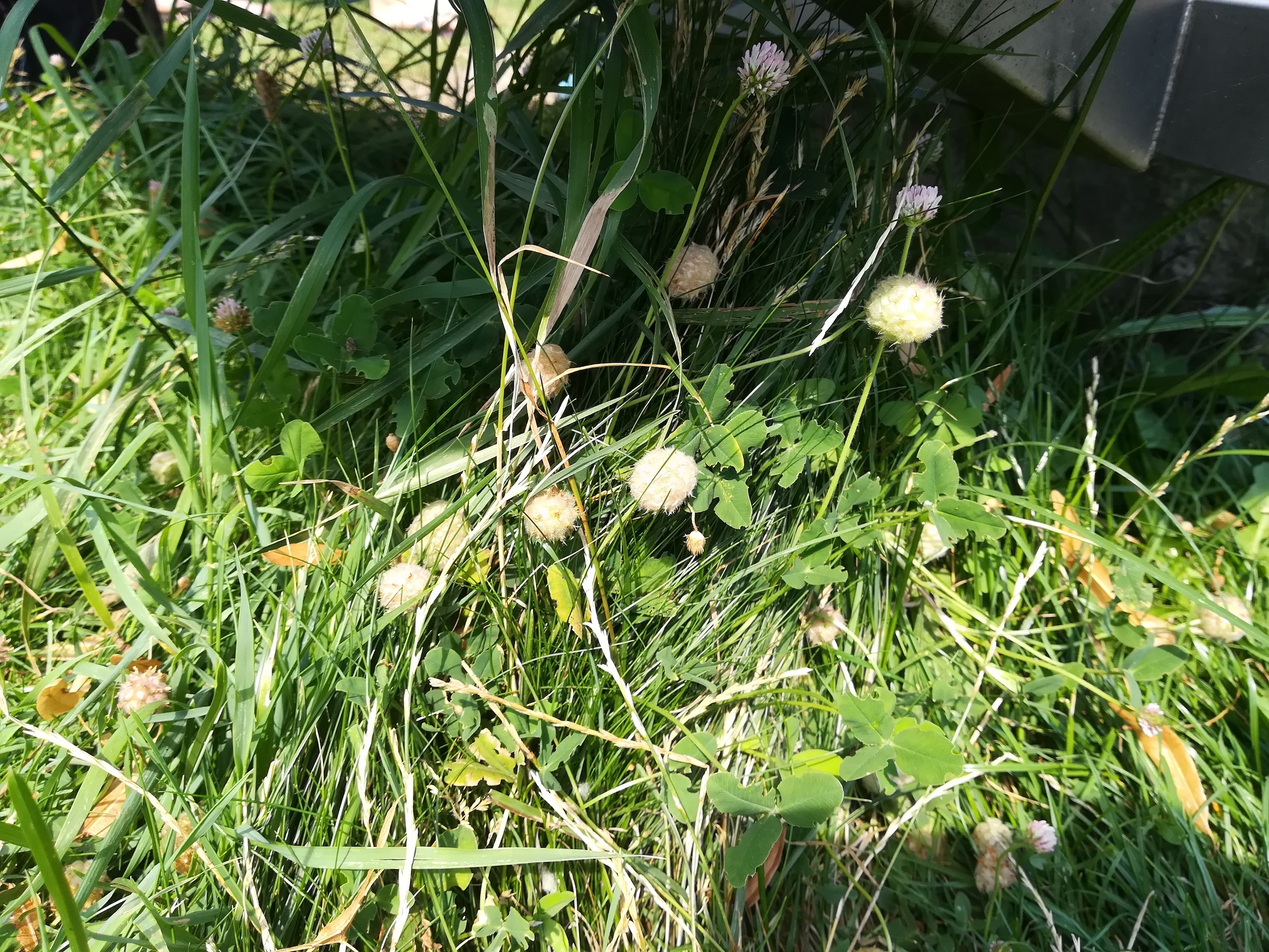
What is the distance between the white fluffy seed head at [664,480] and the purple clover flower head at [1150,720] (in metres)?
0.82

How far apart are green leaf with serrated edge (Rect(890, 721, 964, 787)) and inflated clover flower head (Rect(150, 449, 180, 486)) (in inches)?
50.6

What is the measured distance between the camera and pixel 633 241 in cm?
148

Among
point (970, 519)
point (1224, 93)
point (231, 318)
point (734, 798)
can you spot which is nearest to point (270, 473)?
point (231, 318)

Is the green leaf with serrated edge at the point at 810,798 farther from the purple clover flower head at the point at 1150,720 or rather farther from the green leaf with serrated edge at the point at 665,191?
the green leaf with serrated edge at the point at 665,191

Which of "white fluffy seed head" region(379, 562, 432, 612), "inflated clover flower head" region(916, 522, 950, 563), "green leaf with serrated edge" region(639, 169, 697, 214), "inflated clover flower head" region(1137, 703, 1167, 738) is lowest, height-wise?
"inflated clover flower head" region(1137, 703, 1167, 738)

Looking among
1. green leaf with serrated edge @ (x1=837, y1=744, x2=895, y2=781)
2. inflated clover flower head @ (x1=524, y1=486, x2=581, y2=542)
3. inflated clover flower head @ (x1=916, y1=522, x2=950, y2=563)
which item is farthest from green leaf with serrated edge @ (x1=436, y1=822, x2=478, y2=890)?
inflated clover flower head @ (x1=916, y1=522, x2=950, y2=563)

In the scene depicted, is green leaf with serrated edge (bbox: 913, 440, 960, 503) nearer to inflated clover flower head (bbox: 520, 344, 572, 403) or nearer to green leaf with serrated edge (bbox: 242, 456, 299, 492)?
inflated clover flower head (bbox: 520, 344, 572, 403)

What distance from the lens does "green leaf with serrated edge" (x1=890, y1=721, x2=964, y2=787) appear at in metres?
1.12

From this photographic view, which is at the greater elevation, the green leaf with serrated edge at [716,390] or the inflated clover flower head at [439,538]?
the green leaf with serrated edge at [716,390]

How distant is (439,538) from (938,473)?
79 cm

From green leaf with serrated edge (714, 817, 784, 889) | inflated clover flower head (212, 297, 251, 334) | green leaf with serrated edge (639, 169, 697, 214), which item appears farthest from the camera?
inflated clover flower head (212, 297, 251, 334)

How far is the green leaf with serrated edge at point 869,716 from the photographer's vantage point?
1.18 m

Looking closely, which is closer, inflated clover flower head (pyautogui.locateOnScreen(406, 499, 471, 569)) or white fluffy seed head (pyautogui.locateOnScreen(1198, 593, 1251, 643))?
inflated clover flower head (pyautogui.locateOnScreen(406, 499, 471, 569))

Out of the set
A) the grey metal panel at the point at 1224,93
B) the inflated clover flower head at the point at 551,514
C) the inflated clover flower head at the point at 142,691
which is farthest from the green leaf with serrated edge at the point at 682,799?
the grey metal panel at the point at 1224,93
